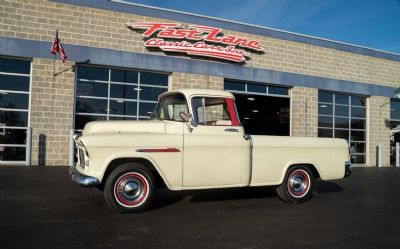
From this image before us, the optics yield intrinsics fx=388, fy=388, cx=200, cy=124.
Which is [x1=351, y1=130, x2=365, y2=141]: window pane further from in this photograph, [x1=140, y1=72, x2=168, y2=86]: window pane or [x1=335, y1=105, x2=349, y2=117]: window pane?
[x1=140, y1=72, x2=168, y2=86]: window pane

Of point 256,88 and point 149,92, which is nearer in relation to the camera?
point 149,92

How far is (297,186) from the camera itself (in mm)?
7820

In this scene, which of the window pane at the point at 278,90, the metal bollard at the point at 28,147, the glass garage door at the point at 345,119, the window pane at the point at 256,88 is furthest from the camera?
the glass garage door at the point at 345,119

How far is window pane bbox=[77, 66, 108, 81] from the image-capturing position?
595 inches

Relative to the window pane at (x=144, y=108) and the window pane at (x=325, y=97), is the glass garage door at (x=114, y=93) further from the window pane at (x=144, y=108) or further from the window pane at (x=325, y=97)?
the window pane at (x=325, y=97)

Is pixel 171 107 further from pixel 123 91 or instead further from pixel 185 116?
pixel 123 91

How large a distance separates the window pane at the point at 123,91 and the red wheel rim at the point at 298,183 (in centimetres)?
969

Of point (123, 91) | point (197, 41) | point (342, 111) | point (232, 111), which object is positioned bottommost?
point (232, 111)

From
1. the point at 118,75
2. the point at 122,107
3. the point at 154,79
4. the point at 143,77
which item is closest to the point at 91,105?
the point at 122,107

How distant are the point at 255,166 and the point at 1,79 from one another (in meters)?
10.9

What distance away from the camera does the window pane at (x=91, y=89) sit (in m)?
15.1

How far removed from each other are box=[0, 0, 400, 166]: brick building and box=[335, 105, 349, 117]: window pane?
0.06 meters

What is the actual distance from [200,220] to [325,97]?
16.4m

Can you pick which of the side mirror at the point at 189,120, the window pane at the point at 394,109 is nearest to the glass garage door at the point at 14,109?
the side mirror at the point at 189,120
